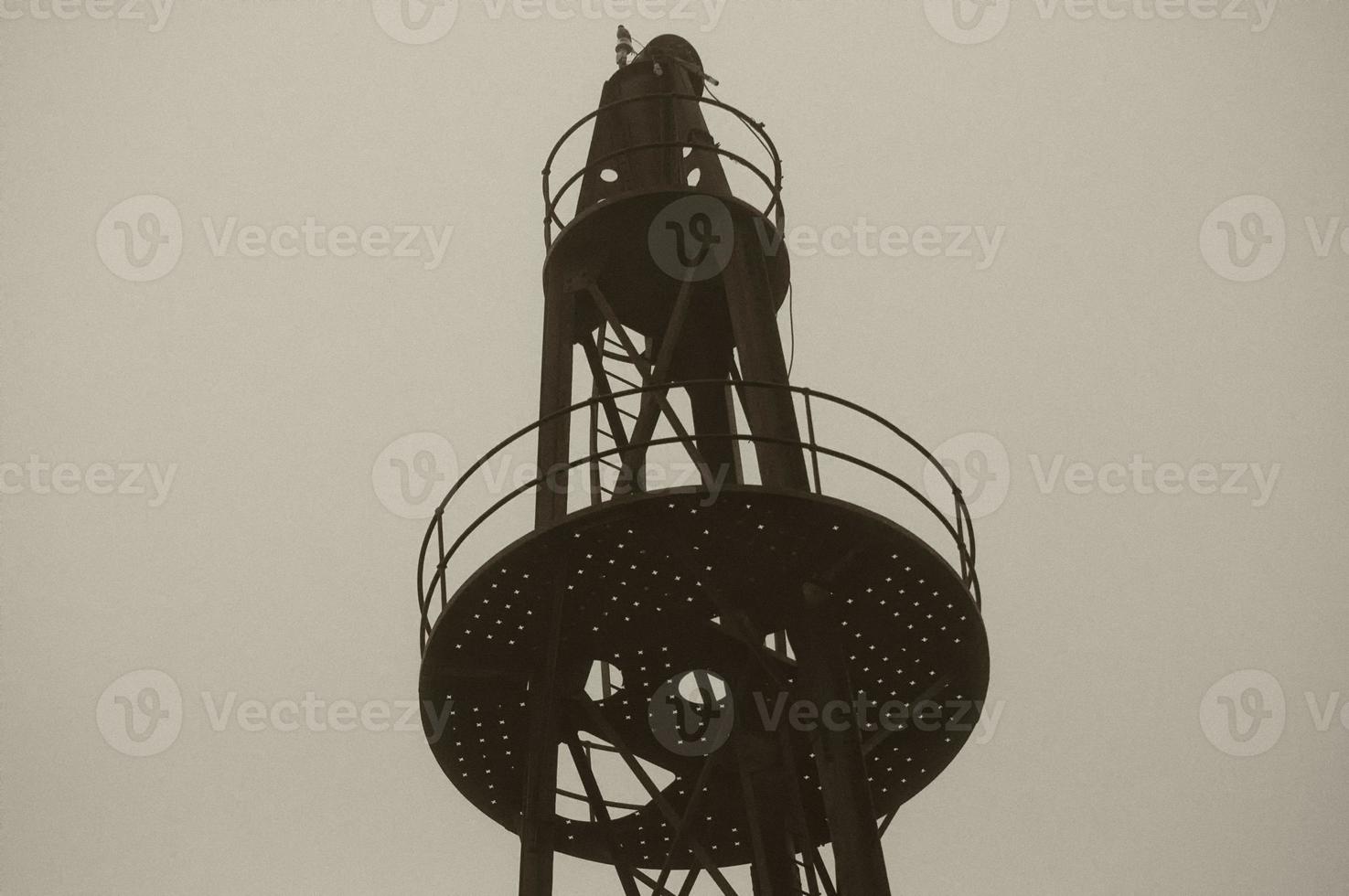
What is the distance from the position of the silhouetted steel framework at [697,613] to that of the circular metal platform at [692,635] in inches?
0.9

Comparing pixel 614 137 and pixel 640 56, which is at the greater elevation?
pixel 640 56

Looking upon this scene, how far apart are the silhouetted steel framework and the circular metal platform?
23mm

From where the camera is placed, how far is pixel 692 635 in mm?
13266

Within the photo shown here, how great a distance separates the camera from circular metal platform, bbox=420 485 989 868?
39.0ft

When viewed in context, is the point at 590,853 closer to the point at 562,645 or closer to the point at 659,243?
the point at 562,645

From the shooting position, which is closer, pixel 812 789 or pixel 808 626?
pixel 808 626

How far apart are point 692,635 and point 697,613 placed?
349mm

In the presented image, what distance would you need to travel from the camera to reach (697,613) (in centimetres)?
1300

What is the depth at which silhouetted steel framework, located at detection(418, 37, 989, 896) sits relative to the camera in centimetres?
1191

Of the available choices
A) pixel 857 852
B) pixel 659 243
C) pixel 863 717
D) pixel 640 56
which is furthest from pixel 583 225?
pixel 857 852

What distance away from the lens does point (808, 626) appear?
40.7 ft

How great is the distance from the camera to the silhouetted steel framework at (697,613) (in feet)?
39.1

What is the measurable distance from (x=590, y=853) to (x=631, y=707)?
1472mm

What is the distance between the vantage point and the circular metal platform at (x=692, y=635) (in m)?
11.9
